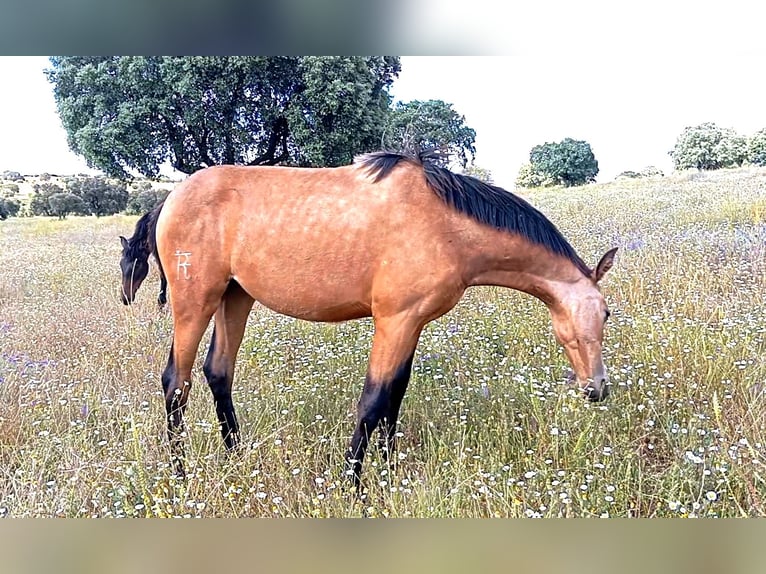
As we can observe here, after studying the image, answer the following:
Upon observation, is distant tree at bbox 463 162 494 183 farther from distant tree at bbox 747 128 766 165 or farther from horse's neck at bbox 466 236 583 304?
distant tree at bbox 747 128 766 165

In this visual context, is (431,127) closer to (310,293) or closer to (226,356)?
(310,293)

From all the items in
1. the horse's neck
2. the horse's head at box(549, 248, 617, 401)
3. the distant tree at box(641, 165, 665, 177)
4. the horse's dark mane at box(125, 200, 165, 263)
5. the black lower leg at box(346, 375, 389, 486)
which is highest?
the distant tree at box(641, 165, 665, 177)

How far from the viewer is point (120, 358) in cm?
262

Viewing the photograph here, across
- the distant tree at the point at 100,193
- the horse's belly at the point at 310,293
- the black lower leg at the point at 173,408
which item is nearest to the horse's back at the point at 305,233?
the horse's belly at the point at 310,293

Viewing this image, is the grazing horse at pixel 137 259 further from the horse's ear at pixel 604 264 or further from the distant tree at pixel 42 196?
the horse's ear at pixel 604 264

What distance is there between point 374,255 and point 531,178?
102cm

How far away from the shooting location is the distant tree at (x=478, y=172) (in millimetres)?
2447

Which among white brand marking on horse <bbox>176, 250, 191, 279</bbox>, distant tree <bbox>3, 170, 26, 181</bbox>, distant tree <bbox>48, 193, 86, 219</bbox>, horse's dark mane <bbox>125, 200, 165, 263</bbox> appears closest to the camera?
white brand marking on horse <bbox>176, 250, 191, 279</bbox>

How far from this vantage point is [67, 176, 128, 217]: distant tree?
101 inches

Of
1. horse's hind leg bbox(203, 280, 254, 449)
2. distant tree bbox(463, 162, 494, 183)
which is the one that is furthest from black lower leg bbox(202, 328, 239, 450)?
distant tree bbox(463, 162, 494, 183)

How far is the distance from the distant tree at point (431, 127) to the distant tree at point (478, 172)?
0.12 feet

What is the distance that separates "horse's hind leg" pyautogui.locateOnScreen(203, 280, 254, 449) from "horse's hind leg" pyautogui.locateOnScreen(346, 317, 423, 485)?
0.64 metres
